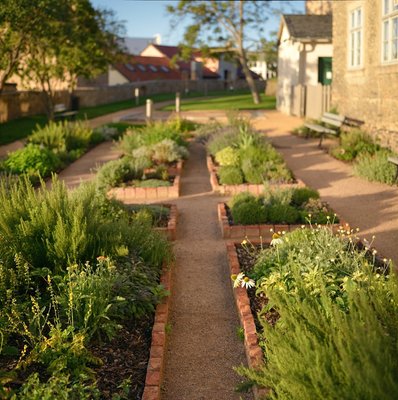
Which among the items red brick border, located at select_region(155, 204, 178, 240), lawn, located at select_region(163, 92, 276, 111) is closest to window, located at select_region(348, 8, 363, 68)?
red brick border, located at select_region(155, 204, 178, 240)

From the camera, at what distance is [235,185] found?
10680mm

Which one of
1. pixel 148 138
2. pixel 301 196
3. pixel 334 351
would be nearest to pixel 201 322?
pixel 334 351

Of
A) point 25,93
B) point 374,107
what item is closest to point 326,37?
point 374,107

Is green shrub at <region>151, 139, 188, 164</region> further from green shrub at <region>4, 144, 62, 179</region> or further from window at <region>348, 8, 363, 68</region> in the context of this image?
window at <region>348, 8, 363, 68</region>

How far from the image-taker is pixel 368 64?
15.2 meters

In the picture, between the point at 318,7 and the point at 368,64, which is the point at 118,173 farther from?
the point at 318,7

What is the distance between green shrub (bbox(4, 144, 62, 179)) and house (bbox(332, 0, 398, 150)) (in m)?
7.39

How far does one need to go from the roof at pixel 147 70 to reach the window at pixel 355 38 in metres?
40.3

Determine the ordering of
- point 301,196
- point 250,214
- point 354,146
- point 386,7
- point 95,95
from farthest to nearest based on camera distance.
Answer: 1. point 95,95
2. point 354,146
3. point 386,7
4. point 301,196
5. point 250,214

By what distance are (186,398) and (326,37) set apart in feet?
75.7

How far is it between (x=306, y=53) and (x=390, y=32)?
495 inches

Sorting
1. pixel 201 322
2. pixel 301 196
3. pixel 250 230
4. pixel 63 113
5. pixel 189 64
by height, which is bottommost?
→ pixel 201 322

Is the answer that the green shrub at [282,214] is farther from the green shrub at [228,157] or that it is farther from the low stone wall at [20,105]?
the low stone wall at [20,105]

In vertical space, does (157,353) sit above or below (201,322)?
above
